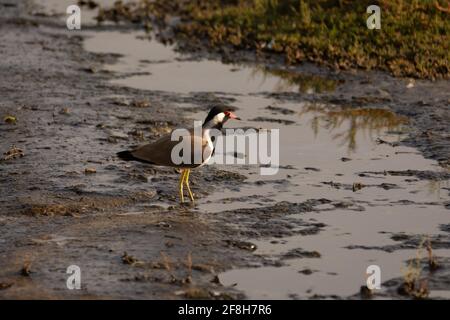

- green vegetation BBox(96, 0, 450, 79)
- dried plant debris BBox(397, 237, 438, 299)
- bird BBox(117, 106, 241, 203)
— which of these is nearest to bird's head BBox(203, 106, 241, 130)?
bird BBox(117, 106, 241, 203)

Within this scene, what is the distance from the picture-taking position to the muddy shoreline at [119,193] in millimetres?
8602

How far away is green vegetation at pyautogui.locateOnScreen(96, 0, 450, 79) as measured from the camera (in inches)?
661

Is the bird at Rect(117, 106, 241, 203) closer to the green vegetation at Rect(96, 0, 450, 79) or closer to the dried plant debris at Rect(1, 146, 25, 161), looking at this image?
the dried plant debris at Rect(1, 146, 25, 161)

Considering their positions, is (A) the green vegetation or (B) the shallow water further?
(A) the green vegetation

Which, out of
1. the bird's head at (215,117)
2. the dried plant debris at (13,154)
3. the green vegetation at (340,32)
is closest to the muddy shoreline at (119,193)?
the dried plant debris at (13,154)

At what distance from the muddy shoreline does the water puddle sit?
206mm

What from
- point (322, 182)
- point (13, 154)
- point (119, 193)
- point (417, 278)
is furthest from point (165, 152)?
point (417, 278)

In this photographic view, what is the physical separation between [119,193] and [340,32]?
8335 mm

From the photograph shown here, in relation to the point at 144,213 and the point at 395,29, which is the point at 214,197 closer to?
the point at 144,213

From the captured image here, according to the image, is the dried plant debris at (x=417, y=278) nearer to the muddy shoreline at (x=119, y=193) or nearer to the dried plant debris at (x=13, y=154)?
the muddy shoreline at (x=119, y=193)

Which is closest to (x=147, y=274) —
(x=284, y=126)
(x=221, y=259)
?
(x=221, y=259)

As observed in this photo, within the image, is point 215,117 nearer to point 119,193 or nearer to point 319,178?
point 119,193

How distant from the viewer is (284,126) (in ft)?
46.2

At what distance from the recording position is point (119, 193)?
35.7 feet
